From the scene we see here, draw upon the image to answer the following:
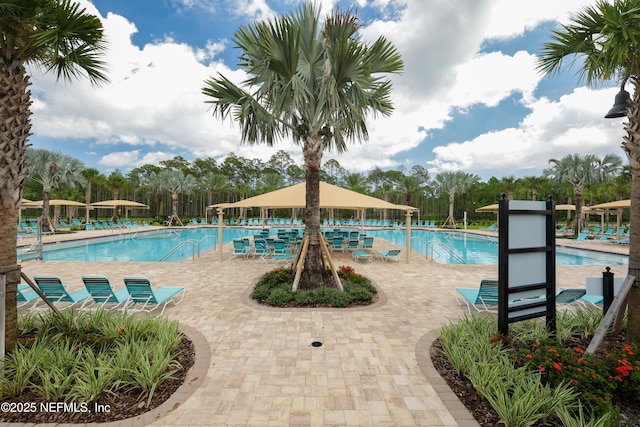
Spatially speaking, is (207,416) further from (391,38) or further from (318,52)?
(391,38)

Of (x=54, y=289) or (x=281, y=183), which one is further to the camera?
(x=281, y=183)

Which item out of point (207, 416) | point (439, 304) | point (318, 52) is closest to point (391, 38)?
point (318, 52)

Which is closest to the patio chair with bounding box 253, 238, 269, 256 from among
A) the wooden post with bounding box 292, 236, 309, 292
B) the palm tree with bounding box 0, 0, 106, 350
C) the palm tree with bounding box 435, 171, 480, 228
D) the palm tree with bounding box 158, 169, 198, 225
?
the wooden post with bounding box 292, 236, 309, 292

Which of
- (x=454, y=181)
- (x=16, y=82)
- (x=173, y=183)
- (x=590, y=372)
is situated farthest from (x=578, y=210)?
(x=173, y=183)

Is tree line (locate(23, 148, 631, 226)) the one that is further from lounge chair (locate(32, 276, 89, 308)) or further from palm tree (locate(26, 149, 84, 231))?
lounge chair (locate(32, 276, 89, 308))

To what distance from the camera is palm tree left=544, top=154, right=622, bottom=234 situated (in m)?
22.6

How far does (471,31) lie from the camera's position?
994cm

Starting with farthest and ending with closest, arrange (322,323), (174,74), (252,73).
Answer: (174,74), (252,73), (322,323)

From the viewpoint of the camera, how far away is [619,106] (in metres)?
3.68

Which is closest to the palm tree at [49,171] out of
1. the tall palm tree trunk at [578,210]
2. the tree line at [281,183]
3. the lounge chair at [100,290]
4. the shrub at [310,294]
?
the tree line at [281,183]

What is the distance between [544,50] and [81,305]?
9.92m

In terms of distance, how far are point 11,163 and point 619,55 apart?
707 cm

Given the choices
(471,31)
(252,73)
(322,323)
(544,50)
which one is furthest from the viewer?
(471,31)

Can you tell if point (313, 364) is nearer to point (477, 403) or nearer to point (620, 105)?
point (477, 403)
